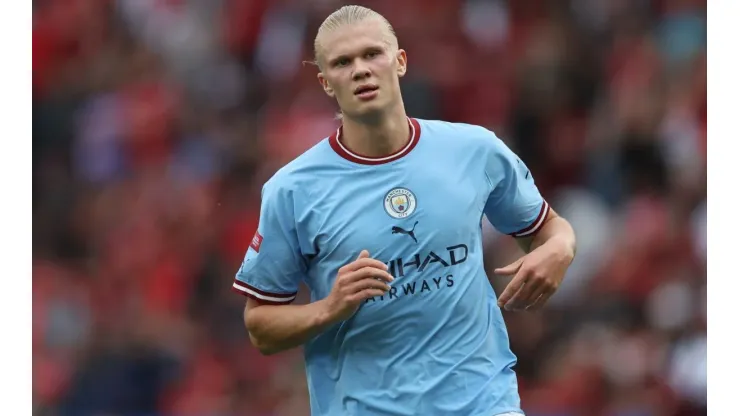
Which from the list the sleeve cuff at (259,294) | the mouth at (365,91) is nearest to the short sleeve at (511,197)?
the mouth at (365,91)

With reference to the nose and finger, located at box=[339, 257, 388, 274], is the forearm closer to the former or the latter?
finger, located at box=[339, 257, 388, 274]

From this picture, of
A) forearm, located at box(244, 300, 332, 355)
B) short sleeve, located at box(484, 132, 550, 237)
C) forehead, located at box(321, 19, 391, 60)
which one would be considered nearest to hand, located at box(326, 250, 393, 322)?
forearm, located at box(244, 300, 332, 355)

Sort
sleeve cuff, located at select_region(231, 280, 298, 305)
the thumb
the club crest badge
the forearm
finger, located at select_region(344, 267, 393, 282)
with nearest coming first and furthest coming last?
finger, located at select_region(344, 267, 393, 282) → the thumb → the forearm → the club crest badge → sleeve cuff, located at select_region(231, 280, 298, 305)

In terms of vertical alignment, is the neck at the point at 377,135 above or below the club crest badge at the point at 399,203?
above

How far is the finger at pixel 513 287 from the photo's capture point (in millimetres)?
4160

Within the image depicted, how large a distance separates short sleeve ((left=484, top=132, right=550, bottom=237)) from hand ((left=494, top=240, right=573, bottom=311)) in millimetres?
368

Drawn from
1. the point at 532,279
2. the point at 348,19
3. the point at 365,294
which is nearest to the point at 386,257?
the point at 365,294

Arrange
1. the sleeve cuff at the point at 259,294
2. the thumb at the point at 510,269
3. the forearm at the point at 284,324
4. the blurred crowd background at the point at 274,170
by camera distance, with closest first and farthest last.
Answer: the thumb at the point at 510,269 → the forearm at the point at 284,324 → the sleeve cuff at the point at 259,294 → the blurred crowd background at the point at 274,170

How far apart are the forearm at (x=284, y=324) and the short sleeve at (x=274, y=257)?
0.06 meters

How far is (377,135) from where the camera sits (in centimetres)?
443

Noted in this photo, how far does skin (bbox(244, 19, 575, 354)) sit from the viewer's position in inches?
165

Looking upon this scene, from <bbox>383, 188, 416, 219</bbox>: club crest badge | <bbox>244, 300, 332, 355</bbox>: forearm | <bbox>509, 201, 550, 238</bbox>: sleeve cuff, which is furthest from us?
<bbox>509, 201, 550, 238</bbox>: sleeve cuff

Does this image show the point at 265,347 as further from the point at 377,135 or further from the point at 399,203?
the point at 377,135

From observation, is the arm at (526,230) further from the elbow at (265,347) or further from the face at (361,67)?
the elbow at (265,347)
